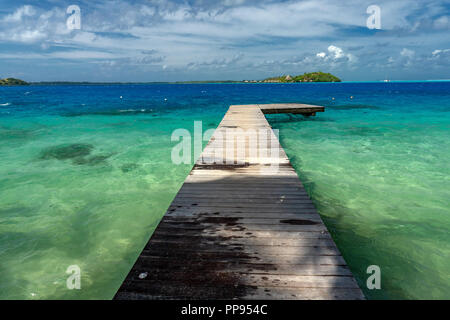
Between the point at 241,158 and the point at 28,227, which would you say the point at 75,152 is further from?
the point at 241,158

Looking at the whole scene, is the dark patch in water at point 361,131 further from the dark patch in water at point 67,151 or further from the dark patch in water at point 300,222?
the dark patch in water at point 67,151

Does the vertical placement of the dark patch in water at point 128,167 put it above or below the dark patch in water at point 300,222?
below

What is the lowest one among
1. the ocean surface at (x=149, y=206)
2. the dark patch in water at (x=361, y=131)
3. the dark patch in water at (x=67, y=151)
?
the ocean surface at (x=149, y=206)

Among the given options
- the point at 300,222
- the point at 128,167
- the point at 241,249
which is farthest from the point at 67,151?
the point at 300,222

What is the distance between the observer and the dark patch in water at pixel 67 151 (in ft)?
38.5

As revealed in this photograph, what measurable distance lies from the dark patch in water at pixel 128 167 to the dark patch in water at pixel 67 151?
3.05 metres

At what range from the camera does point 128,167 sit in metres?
10.2

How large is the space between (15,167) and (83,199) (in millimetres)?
5452

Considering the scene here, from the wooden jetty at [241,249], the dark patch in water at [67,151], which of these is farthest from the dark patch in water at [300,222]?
the dark patch in water at [67,151]

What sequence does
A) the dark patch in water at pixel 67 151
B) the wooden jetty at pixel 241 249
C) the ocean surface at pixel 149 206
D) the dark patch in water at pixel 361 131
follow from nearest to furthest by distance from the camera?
the wooden jetty at pixel 241 249, the ocean surface at pixel 149 206, the dark patch in water at pixel 67 151, the dark patch in water at pixel 361 131

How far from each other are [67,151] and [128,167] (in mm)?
4833

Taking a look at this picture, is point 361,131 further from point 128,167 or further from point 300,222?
point 300,222

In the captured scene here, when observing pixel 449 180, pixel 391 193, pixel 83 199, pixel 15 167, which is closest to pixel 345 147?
pixel 449 180

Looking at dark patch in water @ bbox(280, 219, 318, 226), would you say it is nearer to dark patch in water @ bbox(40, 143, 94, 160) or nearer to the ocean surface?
the ocean surface
